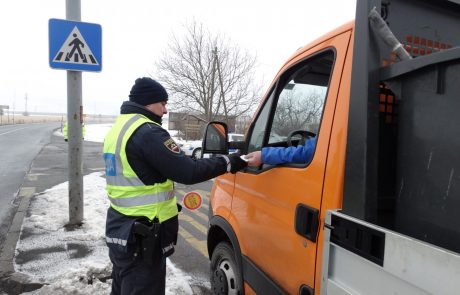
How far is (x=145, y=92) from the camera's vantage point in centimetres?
257

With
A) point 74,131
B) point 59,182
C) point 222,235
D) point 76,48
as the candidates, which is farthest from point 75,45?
point 59,182

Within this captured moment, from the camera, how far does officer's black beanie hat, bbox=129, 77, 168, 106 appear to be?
2566 millimetres

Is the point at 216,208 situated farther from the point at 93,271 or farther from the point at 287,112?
the point at 93,271

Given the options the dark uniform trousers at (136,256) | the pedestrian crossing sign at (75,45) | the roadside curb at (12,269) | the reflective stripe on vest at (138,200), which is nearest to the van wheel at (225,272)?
the dark uniform trousers at (136,256)

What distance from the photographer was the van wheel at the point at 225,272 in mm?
2795

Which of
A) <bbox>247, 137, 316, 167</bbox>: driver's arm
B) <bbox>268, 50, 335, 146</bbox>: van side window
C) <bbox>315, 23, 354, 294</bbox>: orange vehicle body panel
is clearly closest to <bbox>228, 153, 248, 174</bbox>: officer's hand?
<bbox>247, 137, 316, 167</bbox>: driver's arm

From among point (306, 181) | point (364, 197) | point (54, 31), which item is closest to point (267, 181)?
point (306, 181)

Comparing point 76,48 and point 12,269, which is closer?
point 12,269

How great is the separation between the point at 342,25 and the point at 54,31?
4591 mm

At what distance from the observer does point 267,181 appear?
2.28 m

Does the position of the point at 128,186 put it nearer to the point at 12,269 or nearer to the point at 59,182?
the point at 12,269

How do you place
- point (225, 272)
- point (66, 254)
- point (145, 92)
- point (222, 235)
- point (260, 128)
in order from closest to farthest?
1. point (145, 92)
2. point (260, 128)
3. point (225, 272)
4. point (222, 235)
5. point (66, 254)

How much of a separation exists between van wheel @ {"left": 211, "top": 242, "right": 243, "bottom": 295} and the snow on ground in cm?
79

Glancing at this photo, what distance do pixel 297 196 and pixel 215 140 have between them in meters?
0.85
